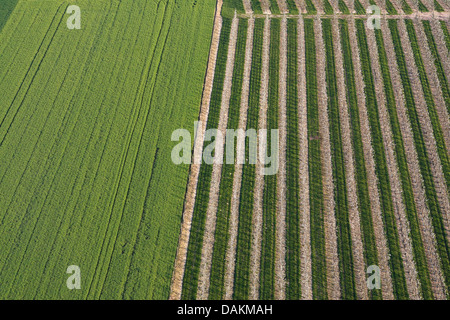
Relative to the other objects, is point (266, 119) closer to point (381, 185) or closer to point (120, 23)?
point (381, 185)

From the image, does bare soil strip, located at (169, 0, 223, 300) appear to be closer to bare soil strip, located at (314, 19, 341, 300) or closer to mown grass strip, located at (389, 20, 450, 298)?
bare soil strip, located at (314, 19, 341, 300)

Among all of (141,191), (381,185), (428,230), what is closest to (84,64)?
(141,191)

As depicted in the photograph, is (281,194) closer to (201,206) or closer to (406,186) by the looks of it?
(201,206)

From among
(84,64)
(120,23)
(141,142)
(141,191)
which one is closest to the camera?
(141,191)

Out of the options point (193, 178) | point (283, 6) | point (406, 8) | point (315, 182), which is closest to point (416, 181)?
point (315, 182)

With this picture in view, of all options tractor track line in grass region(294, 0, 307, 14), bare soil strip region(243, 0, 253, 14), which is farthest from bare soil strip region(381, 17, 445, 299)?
bare soil strip region(243, 0, 253, 14)

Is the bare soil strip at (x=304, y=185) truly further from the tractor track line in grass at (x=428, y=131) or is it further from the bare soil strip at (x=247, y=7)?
the tractor track line in grass at (x=428, y=131)
